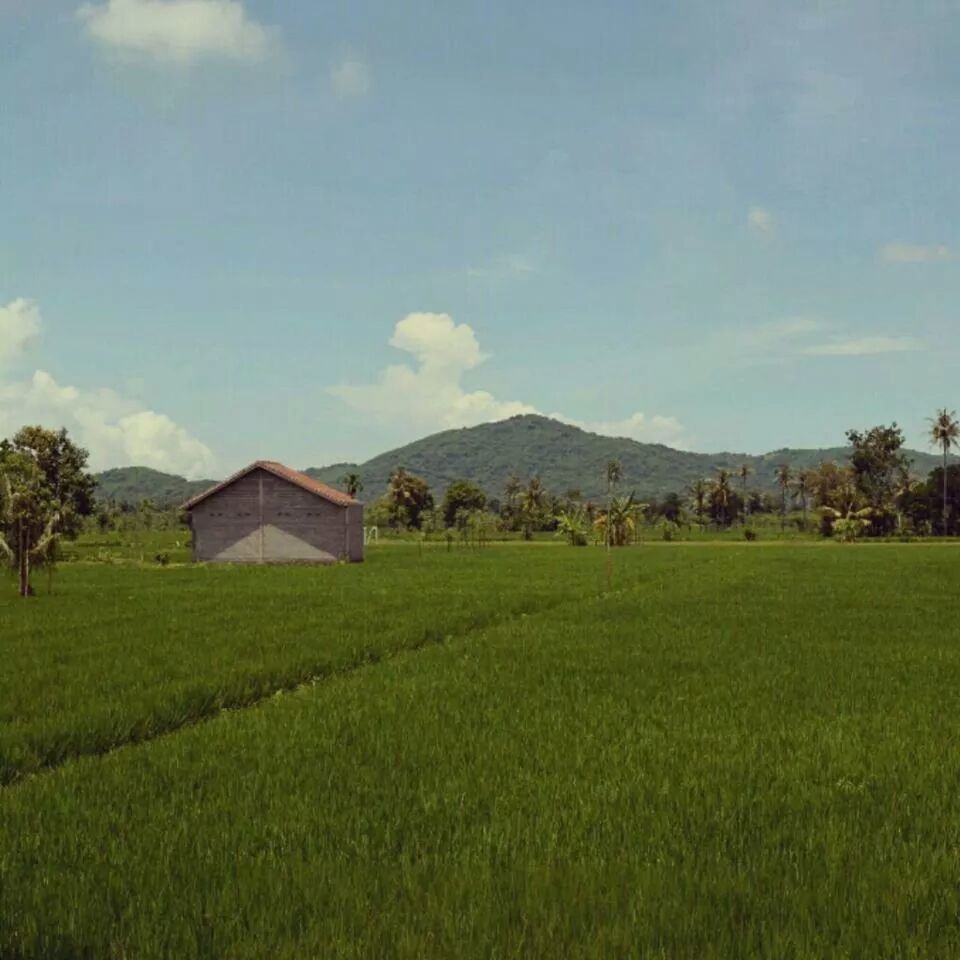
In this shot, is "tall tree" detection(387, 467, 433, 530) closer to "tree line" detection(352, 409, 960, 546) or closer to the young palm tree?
"tree line" detection(352, 409, 960, 546)

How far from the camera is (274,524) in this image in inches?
1918

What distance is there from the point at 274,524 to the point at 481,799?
43.6 metres

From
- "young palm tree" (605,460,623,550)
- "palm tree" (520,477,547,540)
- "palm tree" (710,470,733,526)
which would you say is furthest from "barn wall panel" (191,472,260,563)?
"palm tree" (710,470,733,526)

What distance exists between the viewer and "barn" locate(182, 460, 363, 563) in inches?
1911

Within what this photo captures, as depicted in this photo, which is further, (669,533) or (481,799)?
(669,533)

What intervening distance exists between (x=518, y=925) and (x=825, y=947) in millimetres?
1435

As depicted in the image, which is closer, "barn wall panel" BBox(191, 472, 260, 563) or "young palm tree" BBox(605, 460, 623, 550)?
"young palm tree" BBox(605, 460, 623, 550)

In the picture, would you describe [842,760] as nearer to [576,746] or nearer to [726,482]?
[576,746]

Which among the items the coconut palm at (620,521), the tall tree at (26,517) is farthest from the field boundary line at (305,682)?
the coconut palm at (620,521)

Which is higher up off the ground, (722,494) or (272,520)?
(722,494)

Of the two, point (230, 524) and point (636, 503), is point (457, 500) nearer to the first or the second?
point (636, 503)

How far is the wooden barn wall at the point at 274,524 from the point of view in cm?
4856

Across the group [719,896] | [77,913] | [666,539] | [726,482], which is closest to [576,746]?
[719,896]

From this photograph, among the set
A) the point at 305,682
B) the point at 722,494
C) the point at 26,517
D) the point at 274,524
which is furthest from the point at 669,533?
the point at 305,682
